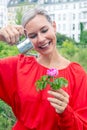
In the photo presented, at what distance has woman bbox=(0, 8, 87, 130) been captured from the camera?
5.53ft

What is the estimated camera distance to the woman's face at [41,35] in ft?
5.71

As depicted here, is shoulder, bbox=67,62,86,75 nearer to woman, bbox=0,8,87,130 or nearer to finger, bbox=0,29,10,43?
woman, bbox=0,8,87,130

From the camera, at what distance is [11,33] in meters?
1.65

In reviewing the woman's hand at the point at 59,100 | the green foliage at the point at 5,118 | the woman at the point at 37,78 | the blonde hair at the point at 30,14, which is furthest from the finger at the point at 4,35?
the green foliage at the point at 5,118

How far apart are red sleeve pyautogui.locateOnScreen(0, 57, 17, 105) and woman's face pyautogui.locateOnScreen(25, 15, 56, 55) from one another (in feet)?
0.38

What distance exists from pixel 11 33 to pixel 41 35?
0.47ft

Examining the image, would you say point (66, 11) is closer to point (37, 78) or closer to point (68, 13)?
point (68, 13)

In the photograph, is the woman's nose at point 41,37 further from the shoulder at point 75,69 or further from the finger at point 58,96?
the finger at point 58,96

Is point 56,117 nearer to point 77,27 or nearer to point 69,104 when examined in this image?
point 69,104

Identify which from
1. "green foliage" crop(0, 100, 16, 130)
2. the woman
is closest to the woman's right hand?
the woman

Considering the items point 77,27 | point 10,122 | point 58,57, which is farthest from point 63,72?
point 77,27

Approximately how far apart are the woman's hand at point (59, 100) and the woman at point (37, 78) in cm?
5

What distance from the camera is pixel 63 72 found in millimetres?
1768

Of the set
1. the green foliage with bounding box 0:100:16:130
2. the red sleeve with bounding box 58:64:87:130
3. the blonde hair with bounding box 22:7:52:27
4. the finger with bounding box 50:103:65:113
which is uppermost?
the blonde hair with bounding box 22:7:52:27
